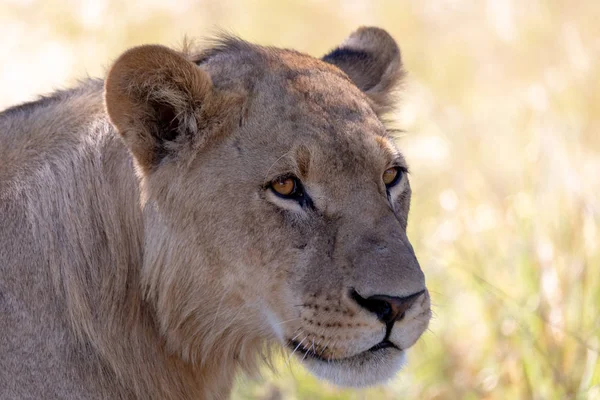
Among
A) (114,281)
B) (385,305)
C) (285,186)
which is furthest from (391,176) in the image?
(114,281)

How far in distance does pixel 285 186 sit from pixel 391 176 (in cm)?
56

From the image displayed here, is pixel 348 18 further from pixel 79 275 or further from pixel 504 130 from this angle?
pixel 79 275

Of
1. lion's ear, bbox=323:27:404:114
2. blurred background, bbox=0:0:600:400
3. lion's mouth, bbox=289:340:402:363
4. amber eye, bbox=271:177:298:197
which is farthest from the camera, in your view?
blurred background, bbox=0:0:600:400

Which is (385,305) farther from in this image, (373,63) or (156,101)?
(373,63)

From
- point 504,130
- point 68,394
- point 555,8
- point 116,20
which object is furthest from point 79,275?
point 555,8

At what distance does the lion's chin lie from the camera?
11.8ft

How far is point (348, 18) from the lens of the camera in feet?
46.7

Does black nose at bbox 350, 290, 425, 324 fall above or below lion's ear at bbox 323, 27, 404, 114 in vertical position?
below

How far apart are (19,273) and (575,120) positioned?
20.7 feet

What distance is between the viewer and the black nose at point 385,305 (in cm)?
348

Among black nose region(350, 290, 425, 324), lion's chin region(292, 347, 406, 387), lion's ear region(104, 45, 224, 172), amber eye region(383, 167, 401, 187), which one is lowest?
lion's chin region(292, 347, 406, 387)

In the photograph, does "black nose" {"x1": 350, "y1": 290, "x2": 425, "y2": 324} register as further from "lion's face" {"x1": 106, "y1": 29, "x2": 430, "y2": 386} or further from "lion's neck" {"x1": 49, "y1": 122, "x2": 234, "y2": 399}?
"lion's neck" {"x1": 49, "y1": 122, "x2": 234, "y2": 399}

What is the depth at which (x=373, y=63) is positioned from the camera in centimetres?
481

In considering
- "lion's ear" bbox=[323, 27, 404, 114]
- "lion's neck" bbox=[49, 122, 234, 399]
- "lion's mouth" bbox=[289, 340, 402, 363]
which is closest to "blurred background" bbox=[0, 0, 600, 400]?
"lion's ear" bbox=[323, 27, 404, 114]
